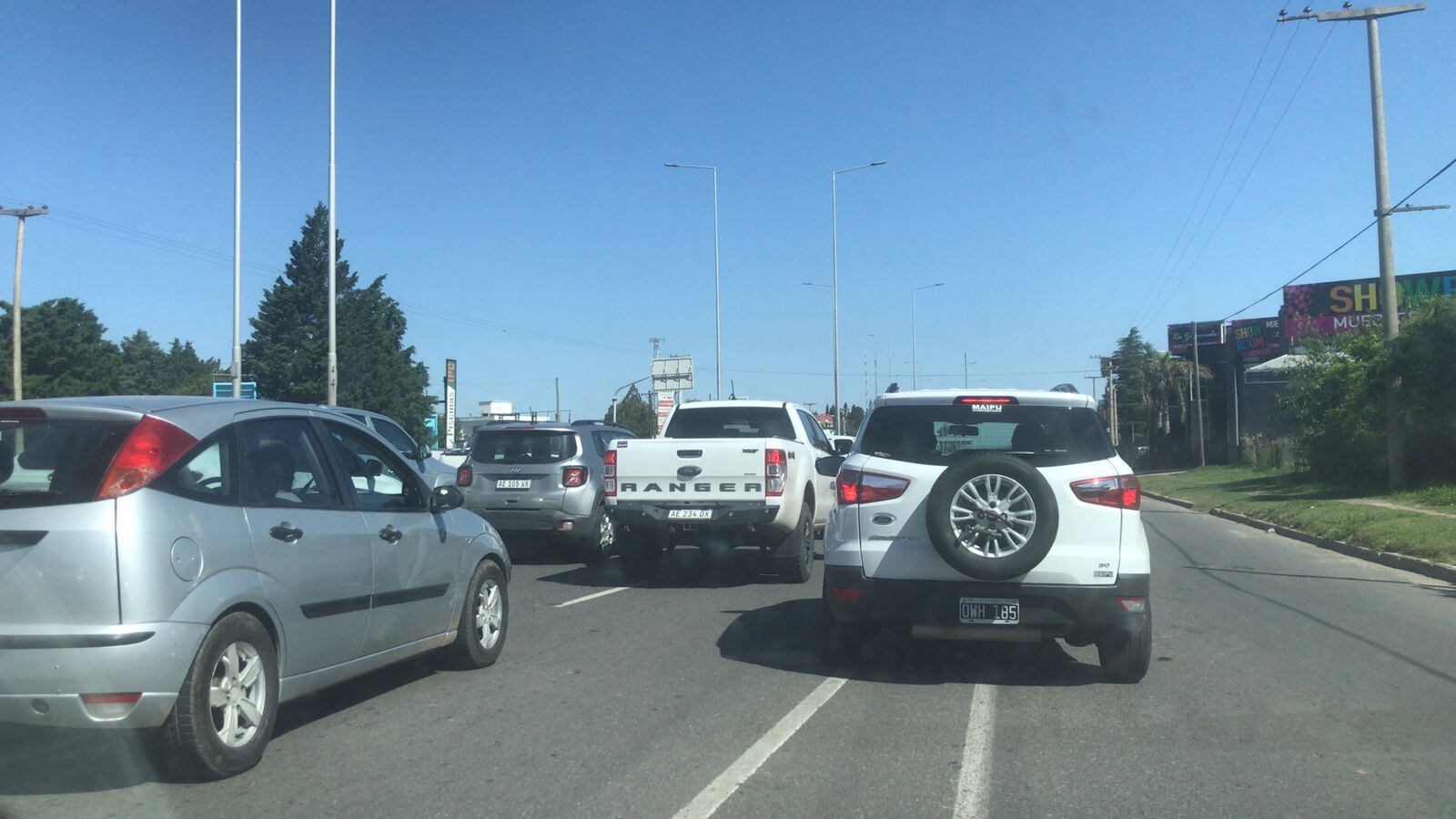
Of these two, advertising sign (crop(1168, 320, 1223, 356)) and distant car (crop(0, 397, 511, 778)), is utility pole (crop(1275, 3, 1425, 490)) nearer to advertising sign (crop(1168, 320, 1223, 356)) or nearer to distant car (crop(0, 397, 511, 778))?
distant car (crop(0, 397, 511, 778))

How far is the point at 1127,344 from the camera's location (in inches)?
5423

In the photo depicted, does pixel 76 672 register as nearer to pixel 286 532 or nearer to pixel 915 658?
pixel 286 532

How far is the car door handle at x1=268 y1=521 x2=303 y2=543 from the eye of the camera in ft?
18.0

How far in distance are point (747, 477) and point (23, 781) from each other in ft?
23.6

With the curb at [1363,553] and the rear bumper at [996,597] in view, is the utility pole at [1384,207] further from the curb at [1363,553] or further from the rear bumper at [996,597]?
the rear bumper at [996,597]

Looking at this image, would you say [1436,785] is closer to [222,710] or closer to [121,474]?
[222,710]

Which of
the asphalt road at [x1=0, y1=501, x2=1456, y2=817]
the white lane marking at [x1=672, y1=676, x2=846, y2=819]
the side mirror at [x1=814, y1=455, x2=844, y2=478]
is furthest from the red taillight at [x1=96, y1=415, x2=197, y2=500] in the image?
the side mirror at [x1=814, y1=455, x2=844, y2=478]

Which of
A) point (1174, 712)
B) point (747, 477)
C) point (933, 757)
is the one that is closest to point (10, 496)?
point (933, 757)

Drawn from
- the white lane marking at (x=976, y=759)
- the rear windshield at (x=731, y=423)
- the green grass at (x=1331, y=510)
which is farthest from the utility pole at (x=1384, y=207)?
the white lane marking at (x=976, y=759)

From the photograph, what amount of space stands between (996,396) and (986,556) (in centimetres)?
114

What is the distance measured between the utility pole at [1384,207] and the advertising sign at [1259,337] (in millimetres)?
33959

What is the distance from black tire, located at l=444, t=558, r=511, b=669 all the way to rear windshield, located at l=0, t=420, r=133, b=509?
112 inches

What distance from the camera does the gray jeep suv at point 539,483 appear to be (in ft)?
44.6

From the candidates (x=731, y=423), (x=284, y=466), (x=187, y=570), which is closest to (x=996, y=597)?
(x=284, y=466)
